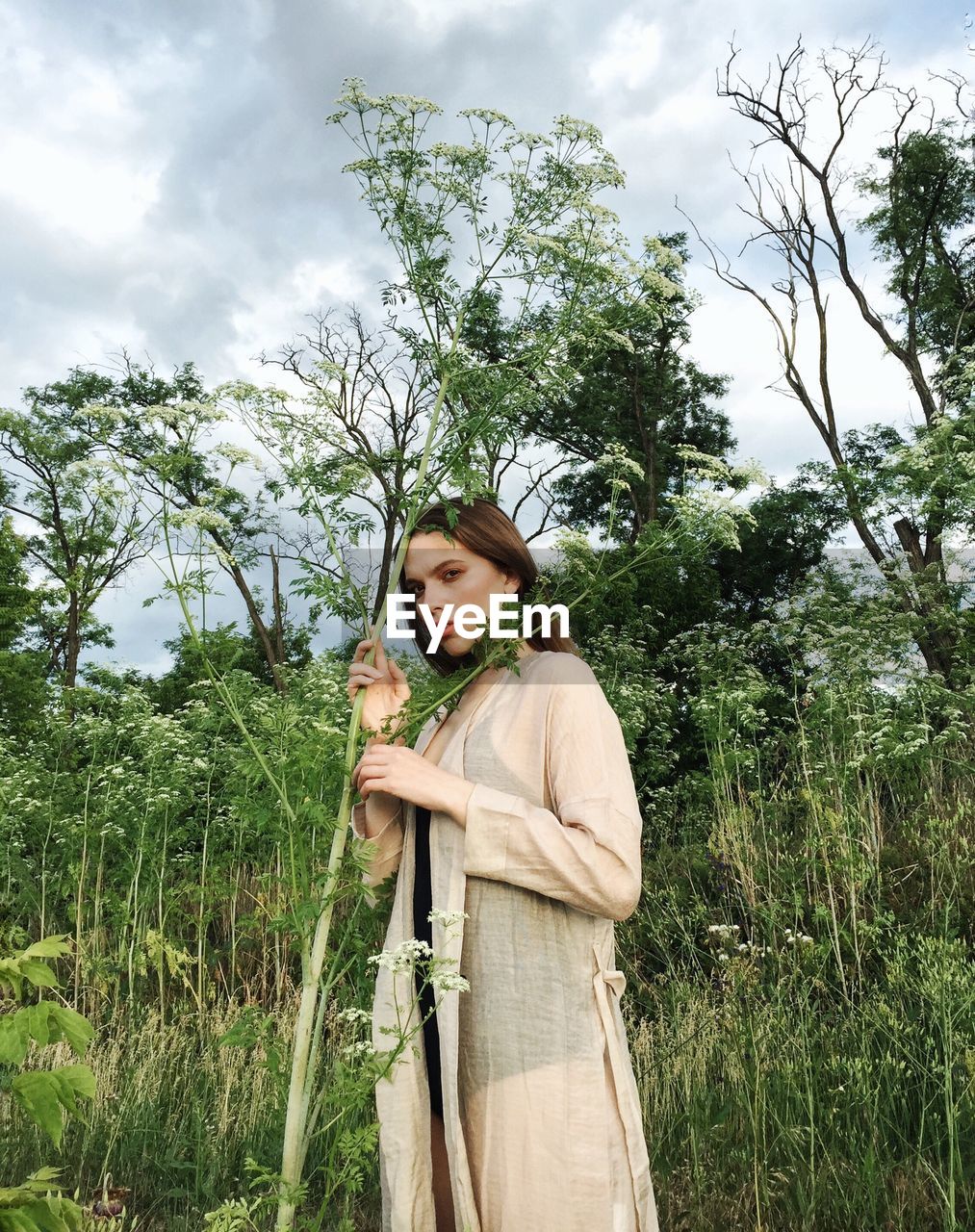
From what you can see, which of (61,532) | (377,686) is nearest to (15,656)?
(61,532)

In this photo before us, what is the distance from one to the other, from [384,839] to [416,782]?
393 millimetres

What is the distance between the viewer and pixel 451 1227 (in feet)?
6.76

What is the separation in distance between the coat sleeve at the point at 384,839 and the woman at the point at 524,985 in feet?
0.50

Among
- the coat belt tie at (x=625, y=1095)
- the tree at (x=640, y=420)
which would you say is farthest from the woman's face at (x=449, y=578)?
the tree at (x=640, y=420)

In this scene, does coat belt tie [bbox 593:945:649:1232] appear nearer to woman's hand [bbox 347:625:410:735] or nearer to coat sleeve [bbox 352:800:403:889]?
coat sleeve [bbox 352:800:403:889]

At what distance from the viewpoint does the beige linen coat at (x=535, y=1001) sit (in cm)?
184

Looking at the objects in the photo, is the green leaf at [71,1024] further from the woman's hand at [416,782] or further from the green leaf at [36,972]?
the woman's hand at [416,782]

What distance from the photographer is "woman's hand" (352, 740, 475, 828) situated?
191cm

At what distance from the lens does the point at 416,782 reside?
1.94 meters

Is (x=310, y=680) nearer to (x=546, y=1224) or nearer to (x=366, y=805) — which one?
(x=366, y=805)

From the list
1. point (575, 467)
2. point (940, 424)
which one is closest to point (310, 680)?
point (940, 424)

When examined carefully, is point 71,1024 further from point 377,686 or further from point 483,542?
point 483,542

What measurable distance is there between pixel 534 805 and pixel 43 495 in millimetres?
26779

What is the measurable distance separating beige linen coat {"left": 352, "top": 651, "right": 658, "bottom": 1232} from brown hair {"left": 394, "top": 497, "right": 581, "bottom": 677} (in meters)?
0.32
